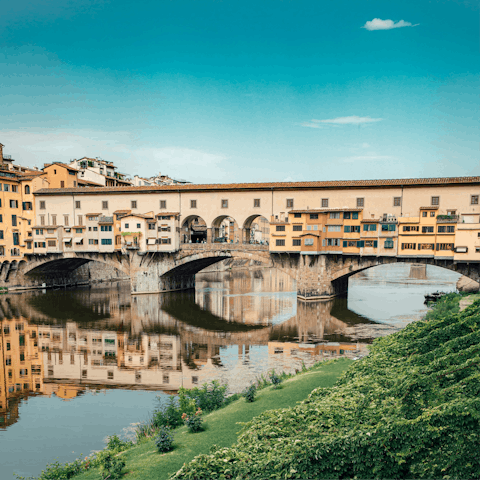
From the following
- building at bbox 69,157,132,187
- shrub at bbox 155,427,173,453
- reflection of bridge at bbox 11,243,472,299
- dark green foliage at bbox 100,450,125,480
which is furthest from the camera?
building at bbox 69,157,132,187

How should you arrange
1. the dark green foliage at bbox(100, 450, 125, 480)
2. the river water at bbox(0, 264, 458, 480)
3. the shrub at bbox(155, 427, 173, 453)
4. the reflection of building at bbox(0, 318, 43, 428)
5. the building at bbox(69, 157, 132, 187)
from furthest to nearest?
the building at bbox(69, 157, 132, 187) < the reflection of building at bbox(0, 318, 43, 428) < the river water at bbox(0, 264, 458, 480) < the shrub at bbox(155, 427, 173, 453) < the dark green foliage at bbox(100, 450, 125, 480)

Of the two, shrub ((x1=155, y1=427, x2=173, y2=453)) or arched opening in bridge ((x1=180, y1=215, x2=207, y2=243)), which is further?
arched opening in bridge ((x1=180, y1=215, x2=207, y2=243))

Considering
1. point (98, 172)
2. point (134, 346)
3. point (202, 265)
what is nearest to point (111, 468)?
point (134, 346)

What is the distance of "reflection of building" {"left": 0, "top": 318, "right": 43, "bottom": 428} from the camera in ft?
54.7

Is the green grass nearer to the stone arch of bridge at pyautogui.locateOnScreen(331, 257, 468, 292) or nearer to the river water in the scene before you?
the river water

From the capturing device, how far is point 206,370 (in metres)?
20.2

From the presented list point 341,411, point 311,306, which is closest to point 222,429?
point 341,411

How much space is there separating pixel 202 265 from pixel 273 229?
41.3ft

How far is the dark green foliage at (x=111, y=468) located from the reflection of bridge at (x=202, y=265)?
31.5 meters

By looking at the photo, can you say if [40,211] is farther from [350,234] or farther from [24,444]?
[24,444]

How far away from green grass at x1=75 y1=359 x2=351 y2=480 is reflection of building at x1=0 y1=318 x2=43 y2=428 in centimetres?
803

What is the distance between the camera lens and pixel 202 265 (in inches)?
1913

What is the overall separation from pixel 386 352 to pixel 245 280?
46102mm

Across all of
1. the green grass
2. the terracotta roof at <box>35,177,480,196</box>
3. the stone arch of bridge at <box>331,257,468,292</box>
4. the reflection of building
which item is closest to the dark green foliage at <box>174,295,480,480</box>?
the green grass
